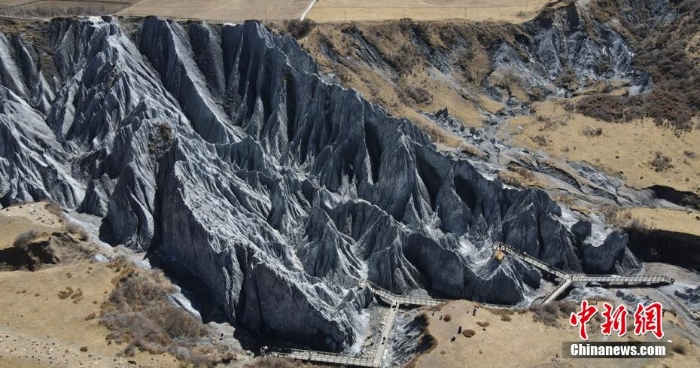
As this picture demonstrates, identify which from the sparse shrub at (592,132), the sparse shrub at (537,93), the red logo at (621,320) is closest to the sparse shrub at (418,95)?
the sparse shrub at (537,93)

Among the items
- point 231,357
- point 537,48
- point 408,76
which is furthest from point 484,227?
point 537,48

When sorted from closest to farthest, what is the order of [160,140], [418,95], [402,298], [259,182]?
[402,298]
[259,182]
[160,140]
[418,95]


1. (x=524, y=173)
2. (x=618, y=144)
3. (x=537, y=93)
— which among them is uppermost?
(x=537, y=93)

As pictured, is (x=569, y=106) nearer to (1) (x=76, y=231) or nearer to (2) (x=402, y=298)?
(2) (x=402, y=298)

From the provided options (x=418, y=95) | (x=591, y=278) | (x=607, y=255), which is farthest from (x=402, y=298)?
(x=418, y=95)

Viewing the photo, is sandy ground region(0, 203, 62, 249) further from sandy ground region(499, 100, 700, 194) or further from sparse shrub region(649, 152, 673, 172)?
sparse shrub region(649, 152, 673, 172)

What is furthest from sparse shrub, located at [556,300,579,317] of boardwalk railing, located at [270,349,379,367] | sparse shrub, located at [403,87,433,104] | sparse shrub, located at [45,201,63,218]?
sparse shrub, located at [45,201,63,218]

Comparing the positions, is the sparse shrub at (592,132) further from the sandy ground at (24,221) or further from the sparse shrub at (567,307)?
the sandy ground at (24,221)
